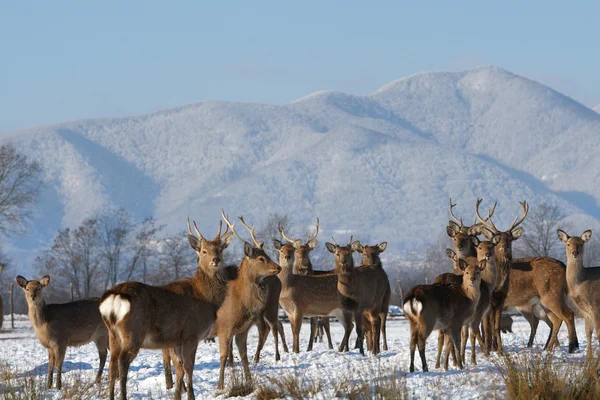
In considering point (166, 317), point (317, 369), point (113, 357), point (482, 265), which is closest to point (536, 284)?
point (482, 265)

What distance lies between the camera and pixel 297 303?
18672mm

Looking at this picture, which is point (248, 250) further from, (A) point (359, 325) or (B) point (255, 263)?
(A) point (359, 325)

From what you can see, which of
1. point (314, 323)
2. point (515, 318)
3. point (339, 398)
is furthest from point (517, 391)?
point (515, 318)

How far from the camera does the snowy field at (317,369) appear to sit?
11.6m

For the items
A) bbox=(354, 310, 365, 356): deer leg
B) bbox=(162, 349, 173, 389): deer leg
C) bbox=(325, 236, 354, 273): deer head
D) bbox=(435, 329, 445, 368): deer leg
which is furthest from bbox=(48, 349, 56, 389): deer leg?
bbox=(435, 329, 445, 368): deer leg

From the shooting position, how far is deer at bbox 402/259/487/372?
13.9 meters

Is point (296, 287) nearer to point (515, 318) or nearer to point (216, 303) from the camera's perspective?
point (216, 303)

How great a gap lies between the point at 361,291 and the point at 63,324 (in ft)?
17.5

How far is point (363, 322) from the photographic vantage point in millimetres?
19438

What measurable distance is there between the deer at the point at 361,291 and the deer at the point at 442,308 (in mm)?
3342

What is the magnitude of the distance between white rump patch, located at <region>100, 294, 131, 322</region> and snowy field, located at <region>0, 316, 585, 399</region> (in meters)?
0.99

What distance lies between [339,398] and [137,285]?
299 centimetres

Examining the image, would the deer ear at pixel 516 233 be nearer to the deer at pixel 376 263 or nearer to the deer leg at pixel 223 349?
the deer at pixel 376 263

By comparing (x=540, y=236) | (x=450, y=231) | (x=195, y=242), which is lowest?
(x=195, y=242)
